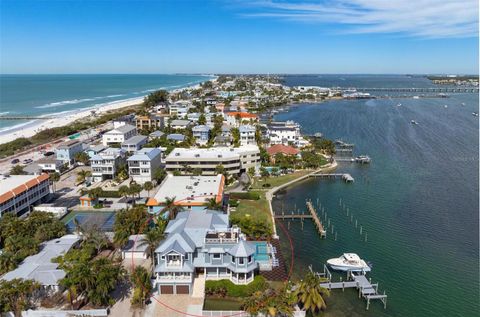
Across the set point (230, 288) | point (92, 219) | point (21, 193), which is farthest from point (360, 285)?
point (21, 193)

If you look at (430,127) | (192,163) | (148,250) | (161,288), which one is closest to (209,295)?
(161,288)

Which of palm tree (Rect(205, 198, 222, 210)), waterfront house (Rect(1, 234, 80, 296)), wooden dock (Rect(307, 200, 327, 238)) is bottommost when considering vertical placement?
wooden dock (Rect(307, 200, 327, 238))

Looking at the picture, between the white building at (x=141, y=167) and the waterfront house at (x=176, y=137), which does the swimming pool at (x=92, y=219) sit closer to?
the white building at (x=141, y=167)

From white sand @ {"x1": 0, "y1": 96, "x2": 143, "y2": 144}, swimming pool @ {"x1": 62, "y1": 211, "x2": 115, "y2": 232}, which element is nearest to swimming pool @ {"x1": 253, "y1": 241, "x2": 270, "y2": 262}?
swimming pool @ {"x1": 62, "y1": 211, "x2": 115, "y2": 232}

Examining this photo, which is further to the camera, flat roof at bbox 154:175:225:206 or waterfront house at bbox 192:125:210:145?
waterfront house at bbox 192:125:210:145

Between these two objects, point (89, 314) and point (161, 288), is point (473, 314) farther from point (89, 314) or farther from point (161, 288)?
point (89, 314)

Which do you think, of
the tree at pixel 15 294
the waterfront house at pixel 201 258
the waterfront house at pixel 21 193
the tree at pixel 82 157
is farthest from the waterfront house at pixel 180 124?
the tree at pixel 15 294

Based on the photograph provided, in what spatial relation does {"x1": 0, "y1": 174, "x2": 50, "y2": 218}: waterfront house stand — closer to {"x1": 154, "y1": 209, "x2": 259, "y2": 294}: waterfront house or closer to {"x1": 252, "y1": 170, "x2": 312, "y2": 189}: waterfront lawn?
{"x1": 154, "y1": 209, "x2": 259, "y2": 294}: waterfront house
